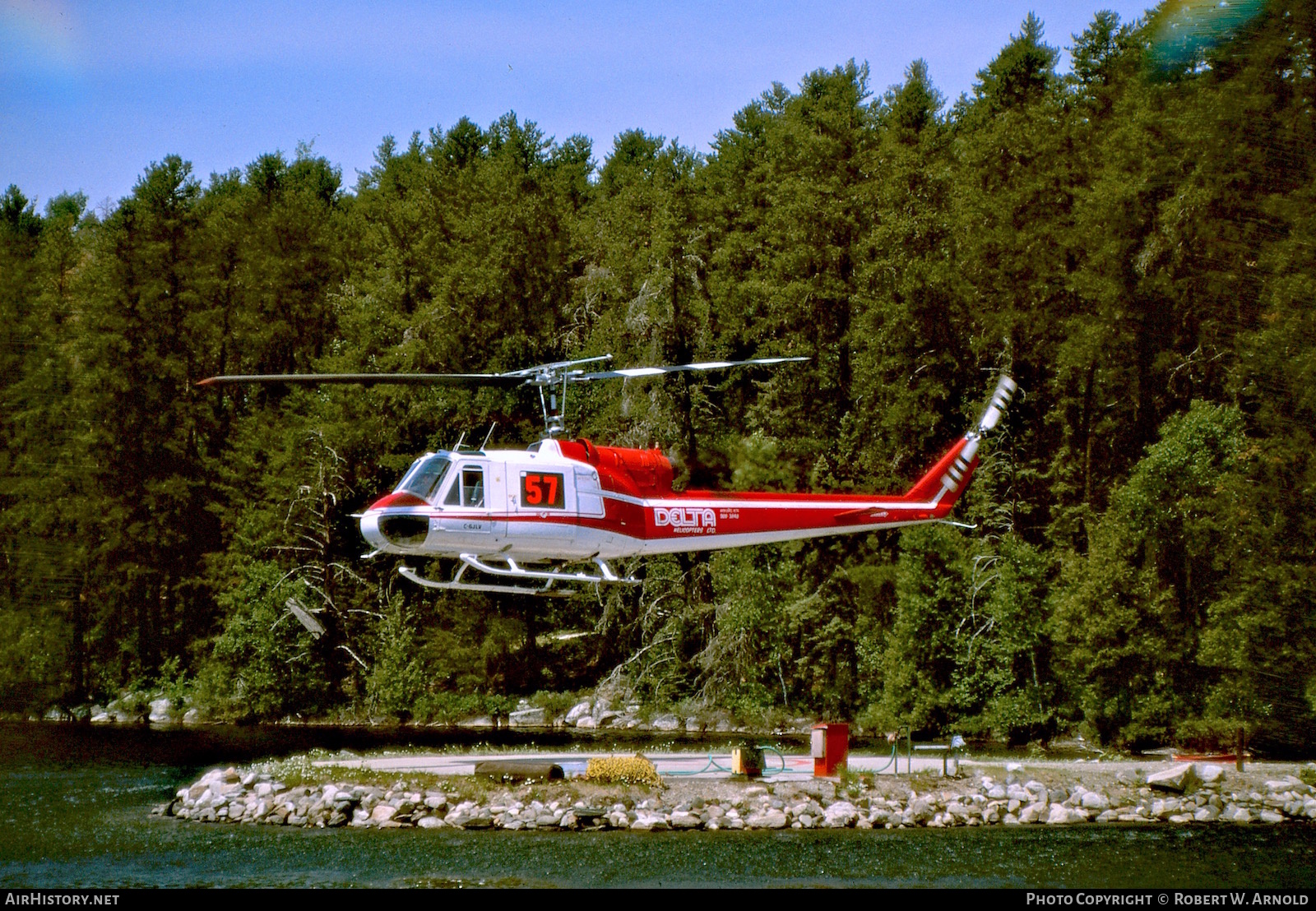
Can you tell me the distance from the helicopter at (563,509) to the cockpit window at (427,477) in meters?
0.02

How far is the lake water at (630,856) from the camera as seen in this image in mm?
21750

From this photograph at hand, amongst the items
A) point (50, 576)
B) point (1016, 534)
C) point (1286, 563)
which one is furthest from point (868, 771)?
point (50, 576)

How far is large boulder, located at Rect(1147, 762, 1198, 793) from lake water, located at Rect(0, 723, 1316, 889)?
140 cm

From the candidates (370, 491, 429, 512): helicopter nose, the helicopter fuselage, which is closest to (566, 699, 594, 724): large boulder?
the helicopter fuselage

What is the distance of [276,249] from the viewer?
57.0 m

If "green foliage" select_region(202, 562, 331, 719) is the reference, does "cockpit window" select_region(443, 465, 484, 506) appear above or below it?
above

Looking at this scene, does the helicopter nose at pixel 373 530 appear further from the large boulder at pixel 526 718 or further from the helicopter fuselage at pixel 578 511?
the large boulder at pixel 526 718

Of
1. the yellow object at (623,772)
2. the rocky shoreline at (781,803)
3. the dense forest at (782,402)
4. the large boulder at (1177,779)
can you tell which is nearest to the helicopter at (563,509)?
the yellow object at (623,772)

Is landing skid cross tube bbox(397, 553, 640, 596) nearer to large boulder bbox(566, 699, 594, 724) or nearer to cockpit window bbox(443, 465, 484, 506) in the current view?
cockpit window bbox(443, 465, 484, 506)

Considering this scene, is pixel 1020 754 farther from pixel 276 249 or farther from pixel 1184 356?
pixel 276 249

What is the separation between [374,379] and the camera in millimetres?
22562

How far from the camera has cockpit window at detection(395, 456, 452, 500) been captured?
25.1 metres

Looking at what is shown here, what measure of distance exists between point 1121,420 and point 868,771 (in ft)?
64.4

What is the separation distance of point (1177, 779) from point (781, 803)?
822 cm
